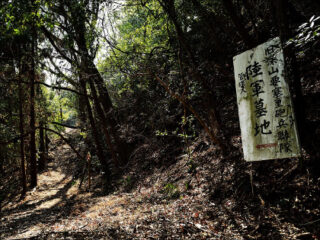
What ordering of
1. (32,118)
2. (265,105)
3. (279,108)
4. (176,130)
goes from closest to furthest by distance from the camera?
(279,108) → (265,105) → (176,130) → (32,118)

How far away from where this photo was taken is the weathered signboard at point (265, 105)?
304cm

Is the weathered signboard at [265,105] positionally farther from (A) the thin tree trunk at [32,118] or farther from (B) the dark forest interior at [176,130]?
(A) the thin tree trunk at [32,118]

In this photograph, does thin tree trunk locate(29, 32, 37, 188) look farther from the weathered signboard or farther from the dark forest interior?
the weathered signboard

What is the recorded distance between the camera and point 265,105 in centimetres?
329

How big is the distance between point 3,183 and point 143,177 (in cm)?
956

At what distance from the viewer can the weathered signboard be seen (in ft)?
9.98

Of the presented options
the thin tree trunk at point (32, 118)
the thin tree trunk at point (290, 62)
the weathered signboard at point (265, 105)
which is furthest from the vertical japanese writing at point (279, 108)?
the thin tree trunk at point (32, 118)

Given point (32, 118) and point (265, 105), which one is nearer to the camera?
point (265, 105)

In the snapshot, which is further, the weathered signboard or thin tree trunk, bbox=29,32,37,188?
thin tree trunk, bbox=29,32,37,188

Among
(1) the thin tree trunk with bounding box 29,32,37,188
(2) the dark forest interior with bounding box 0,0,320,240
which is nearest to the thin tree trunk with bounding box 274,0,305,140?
(2) the dark forest interior with bounding box 0,0,320,240

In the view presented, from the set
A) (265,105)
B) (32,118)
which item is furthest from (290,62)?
(32,118)

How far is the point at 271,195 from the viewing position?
355 centimetres

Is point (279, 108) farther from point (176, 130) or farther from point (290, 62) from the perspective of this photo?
point (176, 130)

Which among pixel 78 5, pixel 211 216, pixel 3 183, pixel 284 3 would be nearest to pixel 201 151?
pixel 211 216
